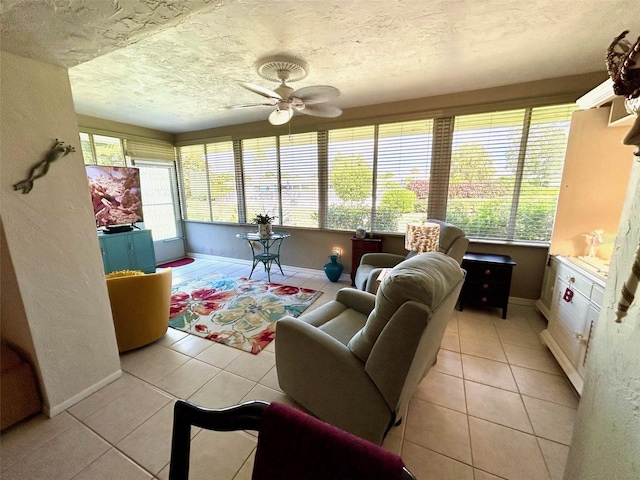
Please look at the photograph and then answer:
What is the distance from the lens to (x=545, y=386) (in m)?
1.85

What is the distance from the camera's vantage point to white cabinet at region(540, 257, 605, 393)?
5.53ft

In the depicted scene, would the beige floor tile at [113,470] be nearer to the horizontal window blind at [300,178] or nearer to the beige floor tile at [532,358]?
the beige floor tile at [532,358]

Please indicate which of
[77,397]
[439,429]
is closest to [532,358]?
[439,429]

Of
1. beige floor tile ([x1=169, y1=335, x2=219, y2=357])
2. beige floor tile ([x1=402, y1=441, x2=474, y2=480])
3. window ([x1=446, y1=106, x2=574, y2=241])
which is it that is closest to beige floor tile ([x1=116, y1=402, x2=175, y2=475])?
beige floor tile ([x1=169, y1=335, x2=219, y2=357])

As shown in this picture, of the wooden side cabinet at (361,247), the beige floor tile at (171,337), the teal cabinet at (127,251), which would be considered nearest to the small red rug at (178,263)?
the teal cabinet at (127,251)

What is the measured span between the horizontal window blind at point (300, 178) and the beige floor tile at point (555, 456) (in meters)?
3.41

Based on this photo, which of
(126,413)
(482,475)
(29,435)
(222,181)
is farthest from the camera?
(222,181)

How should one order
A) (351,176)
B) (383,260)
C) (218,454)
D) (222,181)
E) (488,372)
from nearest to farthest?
(218,454) → (488,372) → (383,260) → (351,176) → (222,181)

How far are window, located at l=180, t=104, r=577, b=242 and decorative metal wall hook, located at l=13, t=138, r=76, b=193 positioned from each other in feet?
9.60

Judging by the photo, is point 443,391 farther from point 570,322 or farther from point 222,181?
point 222,181

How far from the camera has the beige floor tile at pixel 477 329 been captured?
2.50 m

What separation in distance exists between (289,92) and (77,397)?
2.92 meters

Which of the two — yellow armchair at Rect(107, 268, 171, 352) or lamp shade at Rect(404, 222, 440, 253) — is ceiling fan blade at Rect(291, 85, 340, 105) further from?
yellow armchair at Rect(107, 268, 171, 352)

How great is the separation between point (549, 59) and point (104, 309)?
14.0ft
